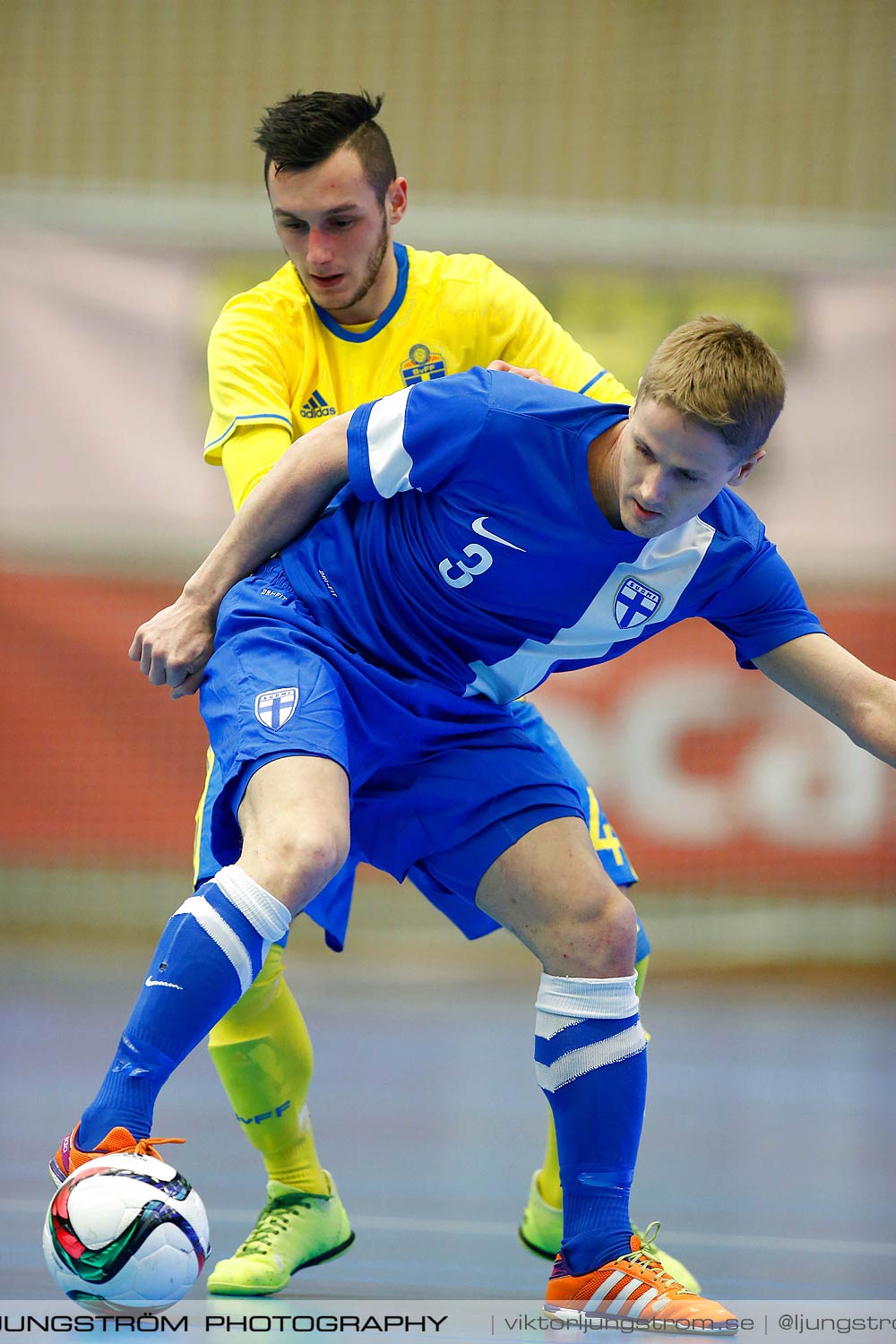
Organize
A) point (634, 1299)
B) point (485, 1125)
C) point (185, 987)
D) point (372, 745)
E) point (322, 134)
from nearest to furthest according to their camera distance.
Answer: point (185, 987) < point (634, 1299) < point (372, 745) < point (322, 134) < point (485, 1125)

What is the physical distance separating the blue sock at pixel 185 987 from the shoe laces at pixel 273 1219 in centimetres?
71

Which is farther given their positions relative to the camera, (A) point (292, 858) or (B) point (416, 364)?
(B) point (416, 364)

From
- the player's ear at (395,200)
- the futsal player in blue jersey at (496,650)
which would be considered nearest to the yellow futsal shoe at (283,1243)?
the futsal player in blue jersey at (496,650)

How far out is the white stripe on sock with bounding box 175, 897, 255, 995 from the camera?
2.18 metres

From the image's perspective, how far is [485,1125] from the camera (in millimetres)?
4070

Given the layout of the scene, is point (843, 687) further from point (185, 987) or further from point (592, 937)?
point (185, 987)

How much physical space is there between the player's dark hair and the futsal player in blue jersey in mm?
684

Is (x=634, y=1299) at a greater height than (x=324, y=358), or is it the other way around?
(x=324, y=358)

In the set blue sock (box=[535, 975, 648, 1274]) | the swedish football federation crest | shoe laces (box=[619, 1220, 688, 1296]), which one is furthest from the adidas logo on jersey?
shoe laces (box=[619, 1220, 688, 1296])

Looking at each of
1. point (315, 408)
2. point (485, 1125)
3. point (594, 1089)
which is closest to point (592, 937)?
point (594, 1089)

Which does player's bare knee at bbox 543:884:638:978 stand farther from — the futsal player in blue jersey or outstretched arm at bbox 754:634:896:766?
outstretched arm at bbox 754:634:896:766

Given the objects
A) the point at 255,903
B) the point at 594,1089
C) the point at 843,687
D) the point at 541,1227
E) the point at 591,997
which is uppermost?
the point at 843,687

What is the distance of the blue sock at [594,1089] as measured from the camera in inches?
96.3

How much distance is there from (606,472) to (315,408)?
85 cm
